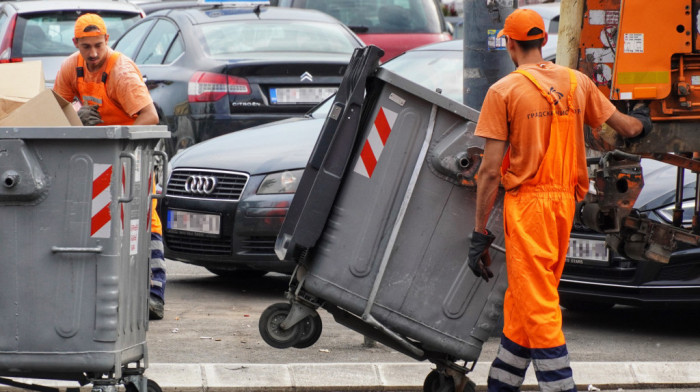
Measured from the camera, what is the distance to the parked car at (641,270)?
6594mm

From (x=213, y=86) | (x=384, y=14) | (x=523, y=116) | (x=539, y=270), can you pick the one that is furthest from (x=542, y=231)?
(x=384, y=14)

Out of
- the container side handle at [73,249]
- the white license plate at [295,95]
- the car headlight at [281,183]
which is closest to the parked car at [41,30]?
the white license plate at [295,95]

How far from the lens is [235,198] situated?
741 centimetres

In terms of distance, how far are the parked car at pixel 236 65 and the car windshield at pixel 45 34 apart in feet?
8.35

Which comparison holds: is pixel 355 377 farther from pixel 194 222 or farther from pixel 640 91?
pixel 194 222

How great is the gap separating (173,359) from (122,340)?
1244 mm

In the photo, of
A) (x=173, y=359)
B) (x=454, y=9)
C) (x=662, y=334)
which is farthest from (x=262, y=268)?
(x=454, y=9)

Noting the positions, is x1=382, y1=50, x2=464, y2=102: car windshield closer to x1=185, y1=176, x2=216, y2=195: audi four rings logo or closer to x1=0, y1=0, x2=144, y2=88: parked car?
x1=185, y1=176, x2=216, y2=195: audi four rings logo

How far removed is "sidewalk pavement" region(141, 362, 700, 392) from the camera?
5.52m

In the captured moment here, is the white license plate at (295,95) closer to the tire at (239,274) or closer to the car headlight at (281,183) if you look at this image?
the tire at (239,274)

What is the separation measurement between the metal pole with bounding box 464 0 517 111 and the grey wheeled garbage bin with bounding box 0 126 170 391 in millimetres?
2493

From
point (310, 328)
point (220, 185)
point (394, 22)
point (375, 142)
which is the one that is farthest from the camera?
point (394, 22)

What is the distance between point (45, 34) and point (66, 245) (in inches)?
388

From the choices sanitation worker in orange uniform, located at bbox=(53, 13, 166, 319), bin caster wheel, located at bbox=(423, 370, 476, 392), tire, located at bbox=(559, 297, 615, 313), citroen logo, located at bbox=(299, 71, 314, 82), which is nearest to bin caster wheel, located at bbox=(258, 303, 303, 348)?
bin caster wheel, located at bbox=(423, 370, 476, 392)
